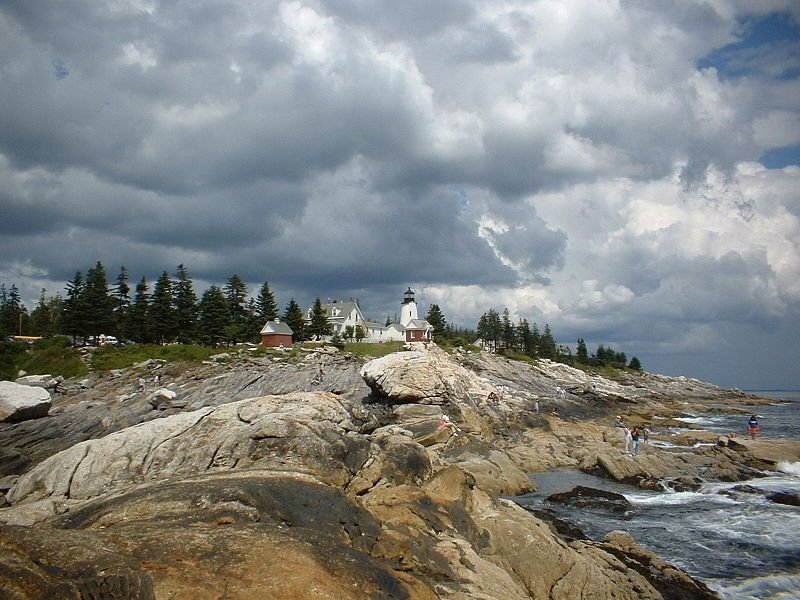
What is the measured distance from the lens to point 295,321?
95375mm

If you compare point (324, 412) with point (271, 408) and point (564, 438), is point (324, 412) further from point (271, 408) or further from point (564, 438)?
point (564, 438)

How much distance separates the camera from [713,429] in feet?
181

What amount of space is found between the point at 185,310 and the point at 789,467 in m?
81.5

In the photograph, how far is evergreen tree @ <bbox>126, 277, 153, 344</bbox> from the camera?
269 feet

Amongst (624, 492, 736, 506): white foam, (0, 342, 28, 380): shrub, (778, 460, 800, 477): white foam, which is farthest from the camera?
(0, 342, 28, 380): shrub

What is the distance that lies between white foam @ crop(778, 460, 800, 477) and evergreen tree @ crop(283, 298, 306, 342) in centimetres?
7727

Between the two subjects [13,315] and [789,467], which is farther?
[13,315]

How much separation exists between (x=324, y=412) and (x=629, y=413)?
57714mm

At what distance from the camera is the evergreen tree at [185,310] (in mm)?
82875

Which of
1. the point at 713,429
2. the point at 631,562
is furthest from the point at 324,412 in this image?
the point at 713,429

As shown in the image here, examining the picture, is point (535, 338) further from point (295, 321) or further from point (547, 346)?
point (295, 321)

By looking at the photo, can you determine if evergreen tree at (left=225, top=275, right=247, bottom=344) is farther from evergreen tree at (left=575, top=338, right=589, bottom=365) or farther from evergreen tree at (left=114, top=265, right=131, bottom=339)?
evergreen tree at (left=575, top=338, right=589, bottom=365)

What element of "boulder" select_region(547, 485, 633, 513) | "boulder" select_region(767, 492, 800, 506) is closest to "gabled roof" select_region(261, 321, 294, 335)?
"boulder" select_region(547, 485, 633, 513)

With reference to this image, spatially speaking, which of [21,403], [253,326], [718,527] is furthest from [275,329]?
[718,527]
